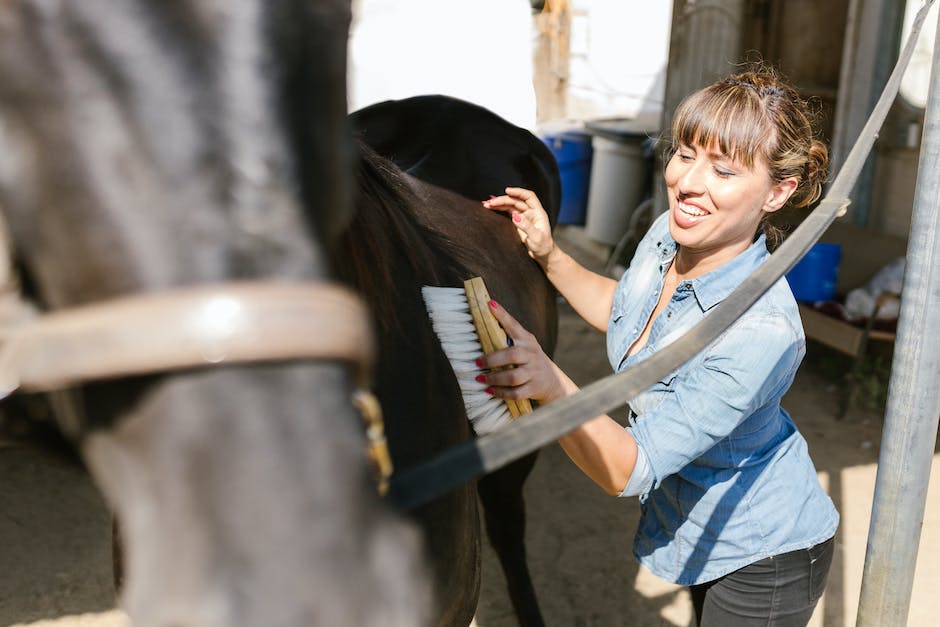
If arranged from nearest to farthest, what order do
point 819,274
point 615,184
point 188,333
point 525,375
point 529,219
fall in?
point 188,333
point 525,375
point 529,219
point 819,274
point 615,184

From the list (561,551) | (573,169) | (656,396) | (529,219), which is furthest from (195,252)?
(573,169)

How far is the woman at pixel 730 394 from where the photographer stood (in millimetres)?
1337

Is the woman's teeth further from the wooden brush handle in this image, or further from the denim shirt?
the wooden brush handle

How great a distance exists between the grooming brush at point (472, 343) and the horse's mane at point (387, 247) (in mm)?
62

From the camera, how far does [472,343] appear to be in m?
1.33

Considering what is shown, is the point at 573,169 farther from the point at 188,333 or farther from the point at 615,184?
the point at 188,333

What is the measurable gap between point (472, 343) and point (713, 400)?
0.42m

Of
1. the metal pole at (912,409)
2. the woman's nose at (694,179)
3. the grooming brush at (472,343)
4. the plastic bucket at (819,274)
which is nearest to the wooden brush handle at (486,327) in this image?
the grooming brush at (472,343)

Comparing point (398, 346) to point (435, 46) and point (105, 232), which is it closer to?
point (105, 232)

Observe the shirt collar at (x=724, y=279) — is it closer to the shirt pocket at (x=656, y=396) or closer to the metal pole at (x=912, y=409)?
the shirt pocket at (x=656, y=396)

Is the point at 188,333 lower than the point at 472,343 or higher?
higher

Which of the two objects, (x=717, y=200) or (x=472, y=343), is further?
(x=717, y=200)

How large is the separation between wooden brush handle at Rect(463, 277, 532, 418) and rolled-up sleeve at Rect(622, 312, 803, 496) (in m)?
0.21

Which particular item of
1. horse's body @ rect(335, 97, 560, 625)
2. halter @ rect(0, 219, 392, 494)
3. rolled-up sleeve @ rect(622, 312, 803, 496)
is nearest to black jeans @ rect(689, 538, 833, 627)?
rolled-up sleeve @ rect(622, 312, 803, 496)
